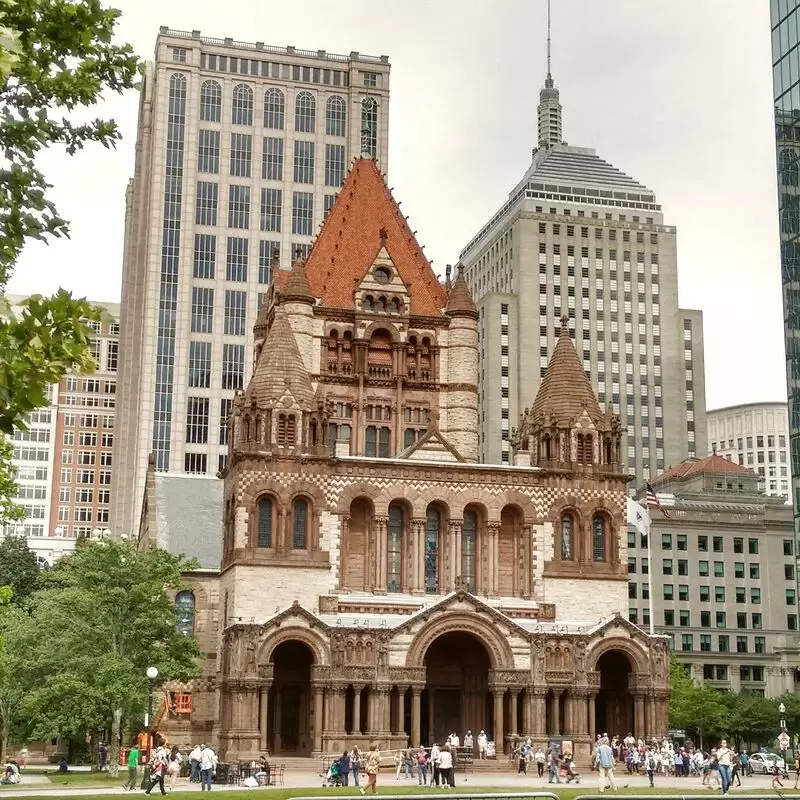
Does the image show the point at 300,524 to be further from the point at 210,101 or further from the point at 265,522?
the point at 210,101

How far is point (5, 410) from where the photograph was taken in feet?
54.6

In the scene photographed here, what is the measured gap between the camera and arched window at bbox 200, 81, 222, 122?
449 ft

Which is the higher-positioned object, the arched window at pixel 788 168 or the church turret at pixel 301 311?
the arched window at pixel 788 168

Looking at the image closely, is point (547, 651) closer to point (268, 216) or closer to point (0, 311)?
point (0, 311)

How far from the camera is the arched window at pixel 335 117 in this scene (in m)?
140

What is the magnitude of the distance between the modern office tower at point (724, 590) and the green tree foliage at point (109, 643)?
2822 inches

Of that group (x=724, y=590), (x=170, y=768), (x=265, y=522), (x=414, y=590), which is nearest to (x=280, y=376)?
(x=265, y=522)

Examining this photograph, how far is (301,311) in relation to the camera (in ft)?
266

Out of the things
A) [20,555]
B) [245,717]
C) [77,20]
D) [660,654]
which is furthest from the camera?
[20,555]

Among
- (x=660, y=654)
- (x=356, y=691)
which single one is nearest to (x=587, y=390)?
(x=660, y=654)

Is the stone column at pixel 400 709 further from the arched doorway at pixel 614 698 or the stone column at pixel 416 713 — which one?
the arched doorway at pixel 614 698

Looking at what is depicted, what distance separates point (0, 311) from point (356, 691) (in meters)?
48.1

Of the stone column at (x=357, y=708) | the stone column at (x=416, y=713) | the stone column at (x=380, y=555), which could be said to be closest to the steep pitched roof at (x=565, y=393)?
the stone column at (x=380, y=555)

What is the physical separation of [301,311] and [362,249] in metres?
7.20
